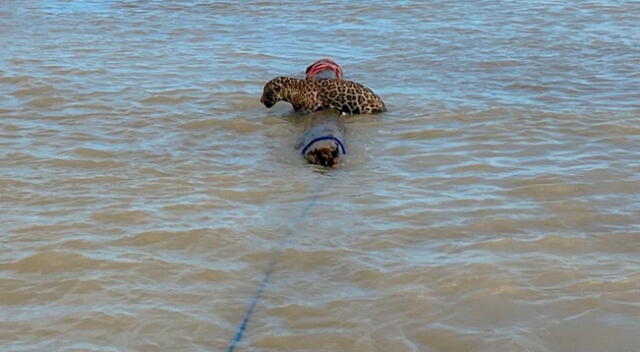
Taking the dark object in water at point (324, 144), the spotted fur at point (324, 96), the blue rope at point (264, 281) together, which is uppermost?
the spotted fur at point (324, 96)

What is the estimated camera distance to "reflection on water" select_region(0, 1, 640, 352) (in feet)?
12.8

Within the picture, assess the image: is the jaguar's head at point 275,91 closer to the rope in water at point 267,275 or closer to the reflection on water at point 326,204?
the reflection on water at point 326,204

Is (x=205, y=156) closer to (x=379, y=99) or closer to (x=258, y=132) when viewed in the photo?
(x=258, y=132)

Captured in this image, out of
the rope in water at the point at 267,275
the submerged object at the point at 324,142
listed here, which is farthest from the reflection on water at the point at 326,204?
the submerged object at the point at 324,142

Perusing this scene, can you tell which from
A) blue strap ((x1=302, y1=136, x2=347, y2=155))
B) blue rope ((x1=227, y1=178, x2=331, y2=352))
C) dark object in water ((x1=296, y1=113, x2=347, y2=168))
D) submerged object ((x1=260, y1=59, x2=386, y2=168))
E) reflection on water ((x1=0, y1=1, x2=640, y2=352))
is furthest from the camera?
submerged object ((x1=260, y1=59, x2=386, y2=168))

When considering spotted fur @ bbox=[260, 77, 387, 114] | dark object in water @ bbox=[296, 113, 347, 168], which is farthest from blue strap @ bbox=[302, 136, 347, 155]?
spotted fur @ bbox=[260, 77, 387, 114]

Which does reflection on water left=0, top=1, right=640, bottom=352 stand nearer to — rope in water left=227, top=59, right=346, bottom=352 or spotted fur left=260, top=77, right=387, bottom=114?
rope in water left=227, top=59, right=346, bottom=352

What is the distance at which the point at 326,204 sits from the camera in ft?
17.9

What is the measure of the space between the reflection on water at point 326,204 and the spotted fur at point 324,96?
0.50ft

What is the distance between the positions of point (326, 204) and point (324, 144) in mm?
936

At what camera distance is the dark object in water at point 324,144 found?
20.4 ft

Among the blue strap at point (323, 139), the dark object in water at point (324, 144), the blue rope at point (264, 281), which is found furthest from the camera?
the blue strap at point (323, 139)

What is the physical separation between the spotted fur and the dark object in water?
1.73 ft

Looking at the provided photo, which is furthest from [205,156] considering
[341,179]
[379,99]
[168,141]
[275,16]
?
[275,16]
